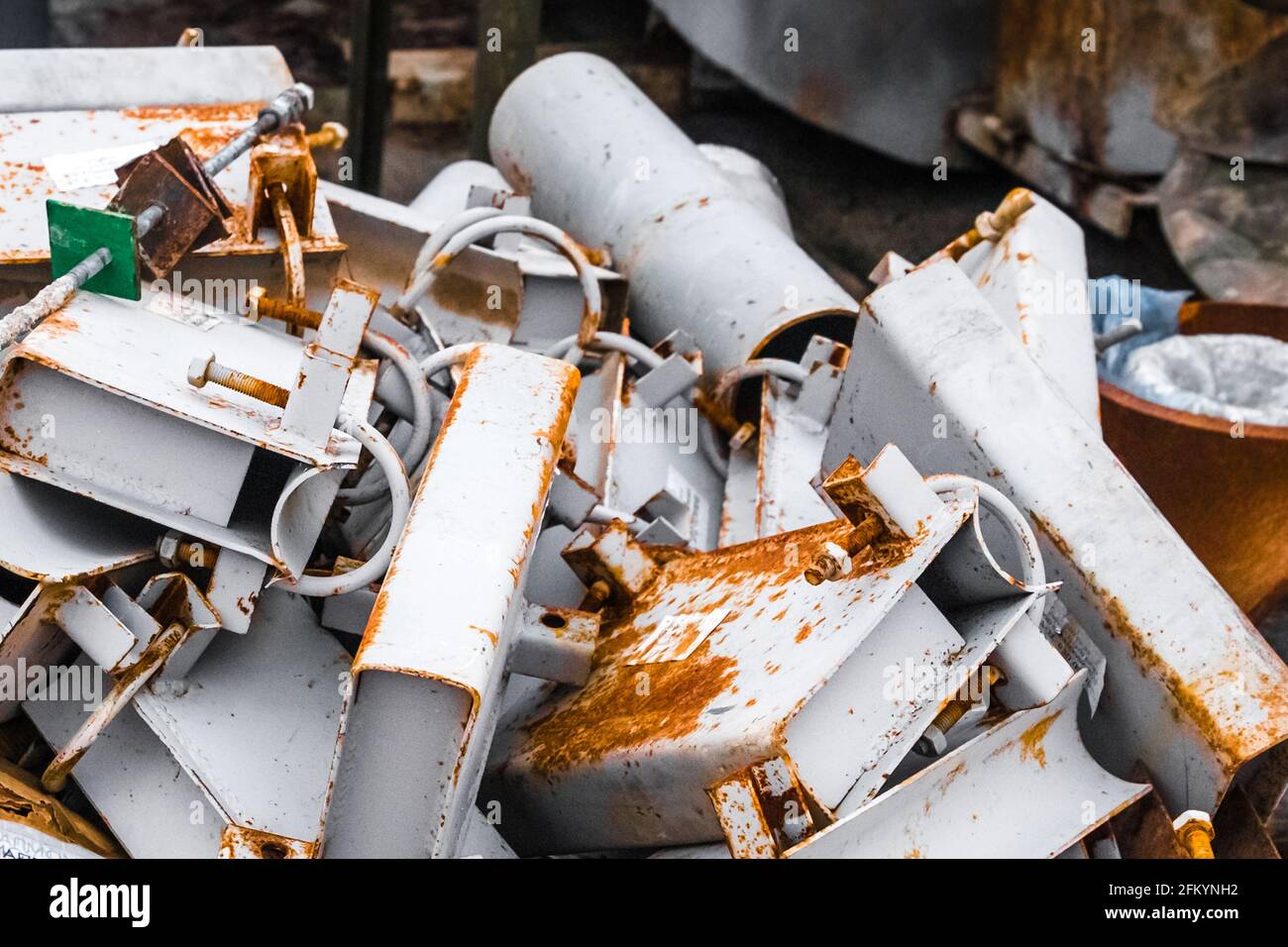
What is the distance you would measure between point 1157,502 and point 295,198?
5.49ft

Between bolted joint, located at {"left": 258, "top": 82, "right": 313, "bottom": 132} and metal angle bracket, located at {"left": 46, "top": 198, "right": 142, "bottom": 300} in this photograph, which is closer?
metal angle bracket, located at {"left": 46, "top": 198, "right": 142, "bottom": 300}

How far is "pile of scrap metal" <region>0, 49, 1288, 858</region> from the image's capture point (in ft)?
4.30

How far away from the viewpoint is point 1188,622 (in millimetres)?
1501

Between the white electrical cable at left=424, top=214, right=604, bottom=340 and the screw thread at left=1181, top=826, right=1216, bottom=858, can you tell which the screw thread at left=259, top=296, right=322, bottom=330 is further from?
the screw thread at left=1181, top=826, right=1216, bottom=858

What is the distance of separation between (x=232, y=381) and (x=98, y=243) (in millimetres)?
354

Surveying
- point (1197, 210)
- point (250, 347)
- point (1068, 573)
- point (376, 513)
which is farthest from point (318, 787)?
point (1197, 210)

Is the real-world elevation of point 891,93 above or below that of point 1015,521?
below

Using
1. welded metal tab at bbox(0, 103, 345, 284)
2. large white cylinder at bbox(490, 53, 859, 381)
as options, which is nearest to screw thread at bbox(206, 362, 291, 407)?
welded metal tab at bbox(0, 103, 345, 284)

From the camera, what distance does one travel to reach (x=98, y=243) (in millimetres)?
1613

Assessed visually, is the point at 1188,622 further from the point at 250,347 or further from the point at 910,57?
the point at 910,57

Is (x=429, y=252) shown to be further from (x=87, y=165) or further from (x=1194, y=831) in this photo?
(x=1194, y=831)

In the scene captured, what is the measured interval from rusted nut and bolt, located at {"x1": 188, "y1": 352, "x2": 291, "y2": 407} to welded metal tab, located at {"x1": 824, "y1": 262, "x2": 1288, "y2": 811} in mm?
842

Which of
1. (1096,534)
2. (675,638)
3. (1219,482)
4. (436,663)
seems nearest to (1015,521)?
(1096,534)

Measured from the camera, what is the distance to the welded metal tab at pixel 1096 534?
4.79ft
